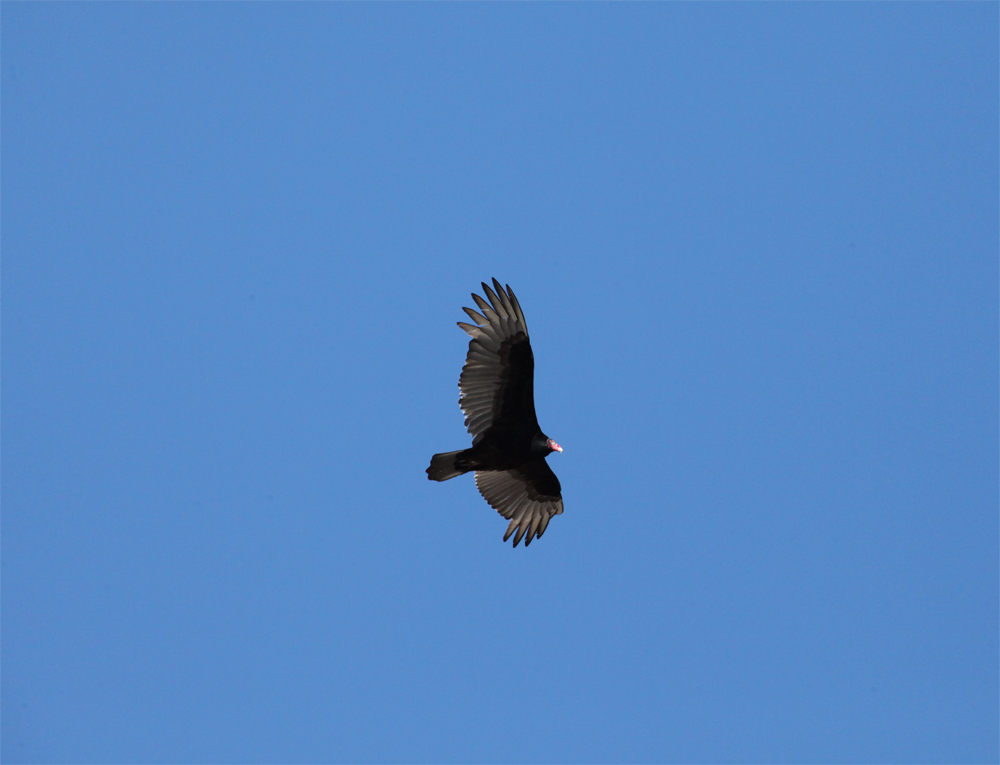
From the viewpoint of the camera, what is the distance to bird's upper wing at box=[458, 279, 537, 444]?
13.1 meters

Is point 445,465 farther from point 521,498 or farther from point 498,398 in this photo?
point 521,498

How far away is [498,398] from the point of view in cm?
1334

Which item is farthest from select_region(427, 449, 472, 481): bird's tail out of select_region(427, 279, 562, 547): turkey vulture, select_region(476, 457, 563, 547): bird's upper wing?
select_region(476, 457, 563, 547): bird's upper wing

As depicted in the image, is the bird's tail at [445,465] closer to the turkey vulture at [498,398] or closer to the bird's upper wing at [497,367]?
the turkey vulture at [498,398]

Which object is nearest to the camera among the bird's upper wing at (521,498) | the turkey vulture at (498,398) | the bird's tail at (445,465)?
the bird's tail at (445,465)

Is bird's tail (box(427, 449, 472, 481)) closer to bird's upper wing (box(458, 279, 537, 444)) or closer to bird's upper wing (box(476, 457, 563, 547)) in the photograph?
bird's upper wing (box(458, 279, 537, 444))

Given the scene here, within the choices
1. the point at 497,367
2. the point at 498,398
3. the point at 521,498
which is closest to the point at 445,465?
the point at 498,398

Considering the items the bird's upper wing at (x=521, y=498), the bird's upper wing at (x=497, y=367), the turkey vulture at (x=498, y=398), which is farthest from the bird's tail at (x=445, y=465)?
the bird's upper wing at (x=521, y=498)

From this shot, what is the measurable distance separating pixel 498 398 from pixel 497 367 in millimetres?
465

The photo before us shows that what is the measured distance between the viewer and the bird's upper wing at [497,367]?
42.9 feet

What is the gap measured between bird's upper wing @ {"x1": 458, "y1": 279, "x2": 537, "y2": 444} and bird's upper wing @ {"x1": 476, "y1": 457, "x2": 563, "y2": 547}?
3.86ft

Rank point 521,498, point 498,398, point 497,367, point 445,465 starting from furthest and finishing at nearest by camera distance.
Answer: point 521,498, point 498,398, point 497,367, point 445,465

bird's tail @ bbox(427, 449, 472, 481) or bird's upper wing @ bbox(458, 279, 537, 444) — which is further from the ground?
bird's upper wing @ bbox(458, 279, 537, 444)

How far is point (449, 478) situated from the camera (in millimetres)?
13055
